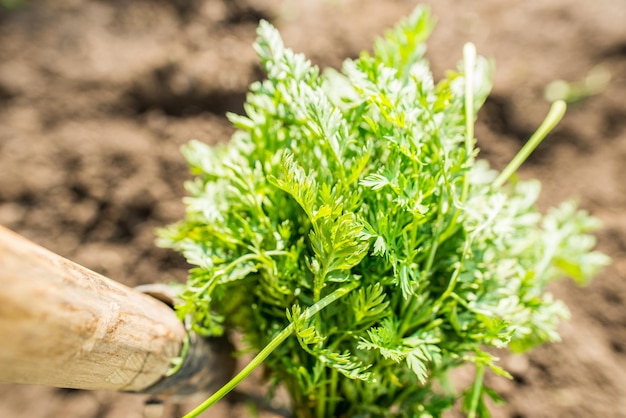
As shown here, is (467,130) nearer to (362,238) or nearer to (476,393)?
(362,238)

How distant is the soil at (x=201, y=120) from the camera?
5.50 feet

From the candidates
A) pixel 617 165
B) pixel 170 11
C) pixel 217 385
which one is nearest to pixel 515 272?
pixel 217 385

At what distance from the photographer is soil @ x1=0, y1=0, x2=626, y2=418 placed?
1.68 metres

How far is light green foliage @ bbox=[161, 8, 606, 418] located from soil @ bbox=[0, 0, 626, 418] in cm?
71

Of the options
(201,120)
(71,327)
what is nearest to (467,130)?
(71,327)

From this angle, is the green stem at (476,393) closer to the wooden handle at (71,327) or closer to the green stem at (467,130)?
the green stem at (467,130)

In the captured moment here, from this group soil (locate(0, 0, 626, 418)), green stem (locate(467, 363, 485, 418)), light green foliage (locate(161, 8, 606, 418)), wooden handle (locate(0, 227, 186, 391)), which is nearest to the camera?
wooden handle (locate(0, 227, 186, 391))

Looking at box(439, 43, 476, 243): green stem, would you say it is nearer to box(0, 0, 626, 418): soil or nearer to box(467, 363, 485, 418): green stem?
box(467, 363, 485, 418): green stem

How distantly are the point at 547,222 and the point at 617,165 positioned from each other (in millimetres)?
823

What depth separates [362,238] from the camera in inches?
31.1

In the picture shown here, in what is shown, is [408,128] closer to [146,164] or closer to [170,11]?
[146,164]

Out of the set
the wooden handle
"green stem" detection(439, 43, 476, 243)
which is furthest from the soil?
"green stem" detection(439, 43, 476, 243)

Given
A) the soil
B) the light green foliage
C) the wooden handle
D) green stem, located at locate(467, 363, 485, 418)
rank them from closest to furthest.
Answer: the wooden handle → the light green foliage → green stem, located at locate(467, 363, 485, 418) → the soil

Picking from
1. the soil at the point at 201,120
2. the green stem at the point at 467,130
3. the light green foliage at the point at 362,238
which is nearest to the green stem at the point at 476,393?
the light green foliage at the point at 362,238
